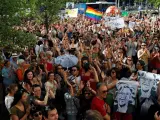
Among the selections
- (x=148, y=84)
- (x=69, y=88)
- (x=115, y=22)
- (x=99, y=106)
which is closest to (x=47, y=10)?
(x=115, y=22)

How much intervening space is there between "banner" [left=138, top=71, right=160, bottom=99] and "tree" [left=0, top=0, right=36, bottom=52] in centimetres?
325

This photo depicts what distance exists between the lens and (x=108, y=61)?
1045 cm

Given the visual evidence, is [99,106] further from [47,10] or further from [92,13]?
[92,13]

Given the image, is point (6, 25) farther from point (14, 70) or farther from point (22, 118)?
point (22, 118)

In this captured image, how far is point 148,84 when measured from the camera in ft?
24.8

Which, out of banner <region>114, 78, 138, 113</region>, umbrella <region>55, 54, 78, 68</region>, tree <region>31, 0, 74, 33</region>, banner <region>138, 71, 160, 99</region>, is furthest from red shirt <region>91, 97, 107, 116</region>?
tree <region>31, 0, 74, 33</region>

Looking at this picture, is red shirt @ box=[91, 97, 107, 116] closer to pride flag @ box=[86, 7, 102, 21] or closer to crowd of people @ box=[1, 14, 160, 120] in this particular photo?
crowd of people @ box=[1, 14, 160, 120]

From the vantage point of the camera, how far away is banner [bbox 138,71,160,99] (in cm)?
739

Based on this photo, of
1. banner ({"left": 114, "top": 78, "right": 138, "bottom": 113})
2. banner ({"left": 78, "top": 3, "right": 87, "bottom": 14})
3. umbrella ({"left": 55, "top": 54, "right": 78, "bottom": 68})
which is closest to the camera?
banner ({"left": 114, "top": 78, "right": 138, "bottom": 113})

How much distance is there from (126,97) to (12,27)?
3.69m

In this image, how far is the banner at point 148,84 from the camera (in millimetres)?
7391

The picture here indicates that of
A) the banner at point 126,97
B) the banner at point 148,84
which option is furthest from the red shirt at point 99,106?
the banner at point 148,84

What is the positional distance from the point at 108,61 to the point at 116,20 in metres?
7.02

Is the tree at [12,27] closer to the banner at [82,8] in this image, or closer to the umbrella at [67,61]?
the umbrella at [67,61]
